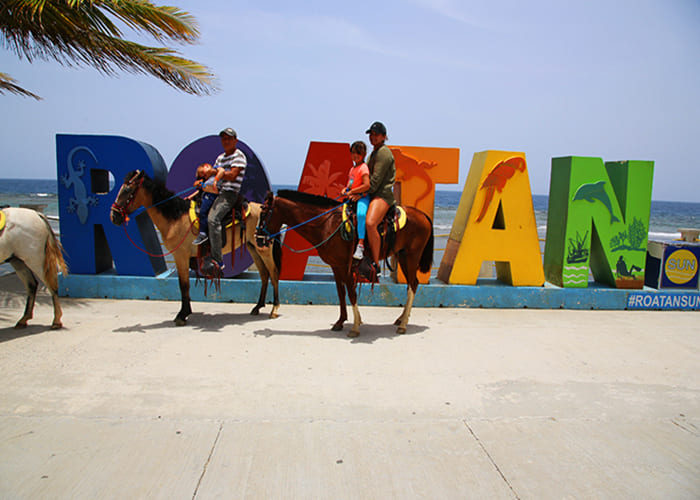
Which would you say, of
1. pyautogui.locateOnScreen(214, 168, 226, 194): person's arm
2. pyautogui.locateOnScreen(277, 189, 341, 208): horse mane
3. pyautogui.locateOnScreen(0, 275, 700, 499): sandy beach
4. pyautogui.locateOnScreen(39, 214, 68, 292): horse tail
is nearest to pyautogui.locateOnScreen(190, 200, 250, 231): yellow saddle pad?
pyautogui.locateOnScreen(214, 168, 226, 194): person's arm

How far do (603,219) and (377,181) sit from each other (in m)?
4.69

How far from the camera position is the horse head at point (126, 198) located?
641 cm

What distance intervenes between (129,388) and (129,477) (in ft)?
5.07

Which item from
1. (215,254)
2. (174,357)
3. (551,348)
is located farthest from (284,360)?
(551,348)

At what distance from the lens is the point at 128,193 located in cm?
650

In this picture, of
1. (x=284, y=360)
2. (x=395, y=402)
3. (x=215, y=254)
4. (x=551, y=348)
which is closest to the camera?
(x=395, y=402)

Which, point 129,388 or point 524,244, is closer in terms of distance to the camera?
point 129,388

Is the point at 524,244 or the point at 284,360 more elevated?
the point at 524,244

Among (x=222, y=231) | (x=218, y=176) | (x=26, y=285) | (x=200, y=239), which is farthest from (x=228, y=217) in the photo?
(x=26, y=285)

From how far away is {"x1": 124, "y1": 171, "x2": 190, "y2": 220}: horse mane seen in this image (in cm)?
674

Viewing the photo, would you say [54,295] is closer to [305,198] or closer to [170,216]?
[170,216]

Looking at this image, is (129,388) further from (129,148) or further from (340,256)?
(129,148)

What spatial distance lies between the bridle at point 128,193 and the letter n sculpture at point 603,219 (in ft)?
23.0

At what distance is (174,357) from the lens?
546 centimetres
